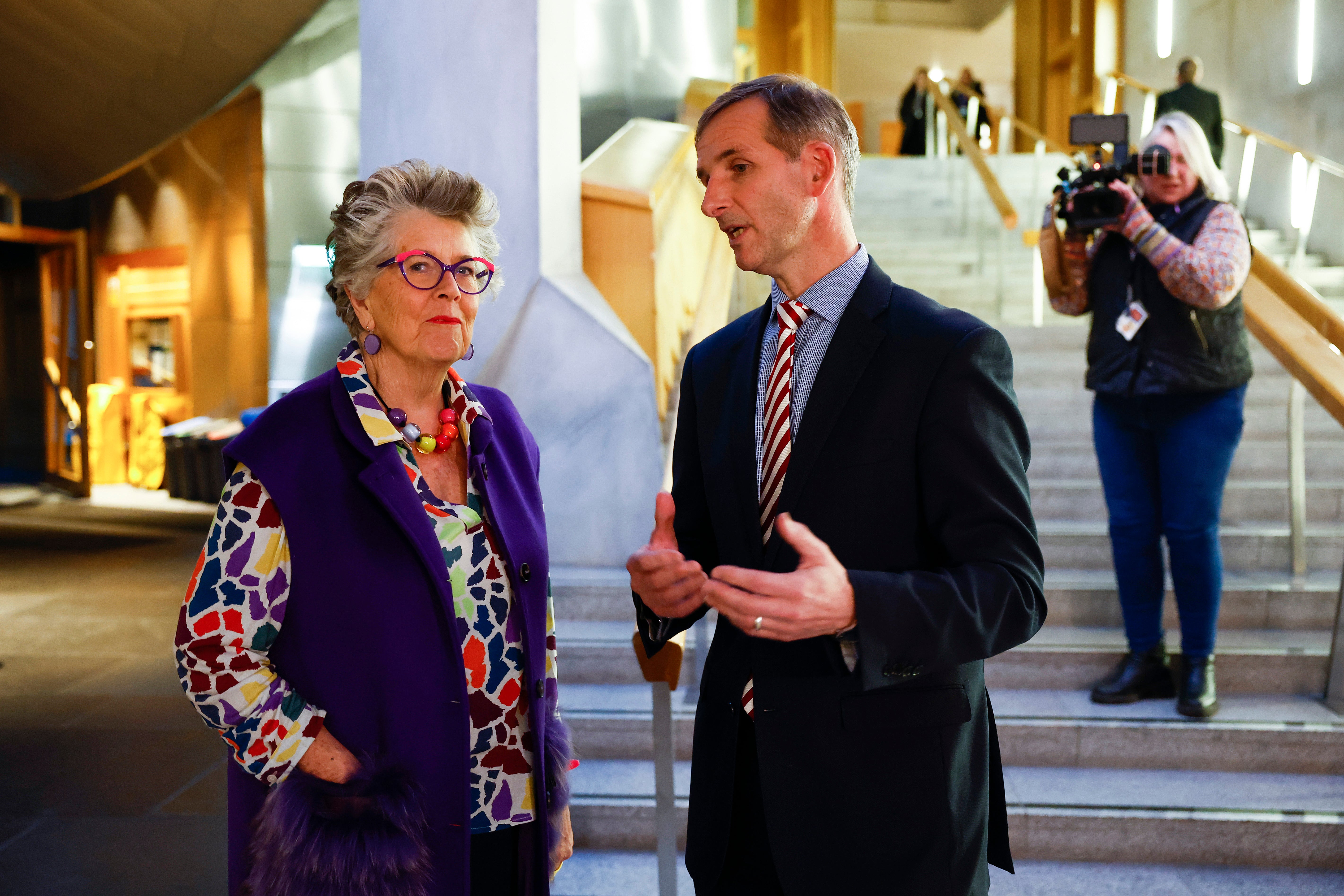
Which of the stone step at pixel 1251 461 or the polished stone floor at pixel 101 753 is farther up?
the stone step at pixel 1251 461

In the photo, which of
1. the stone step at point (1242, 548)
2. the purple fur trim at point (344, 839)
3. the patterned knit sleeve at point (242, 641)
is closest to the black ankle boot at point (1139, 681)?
the stone step at point (1242, 548)

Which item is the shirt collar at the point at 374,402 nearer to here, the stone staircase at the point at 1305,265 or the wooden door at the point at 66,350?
the stone staircase at the point at 1305,265

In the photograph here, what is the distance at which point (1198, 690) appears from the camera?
301cm

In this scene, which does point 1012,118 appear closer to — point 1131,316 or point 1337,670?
point 1131,316

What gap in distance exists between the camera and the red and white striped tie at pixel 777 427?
4.35 feet

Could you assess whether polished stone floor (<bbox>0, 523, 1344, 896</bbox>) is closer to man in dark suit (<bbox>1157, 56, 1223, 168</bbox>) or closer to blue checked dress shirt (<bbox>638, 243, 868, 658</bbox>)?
blue checked dress shirt (<bbox>638, 243, 868, 658</bbox>)

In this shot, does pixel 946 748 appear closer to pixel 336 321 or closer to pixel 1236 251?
pixel 1236 251

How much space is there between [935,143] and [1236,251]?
12043 mm

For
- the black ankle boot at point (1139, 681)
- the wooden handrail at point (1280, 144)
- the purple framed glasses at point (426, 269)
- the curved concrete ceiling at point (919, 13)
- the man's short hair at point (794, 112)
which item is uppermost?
the curved concrete ceiling at point (919, 13)

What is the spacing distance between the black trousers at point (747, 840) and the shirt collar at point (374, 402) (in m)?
0.63

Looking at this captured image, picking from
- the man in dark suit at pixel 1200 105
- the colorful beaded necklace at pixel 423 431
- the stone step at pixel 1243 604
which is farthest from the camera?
the man in dark suit at pixel 1200 105

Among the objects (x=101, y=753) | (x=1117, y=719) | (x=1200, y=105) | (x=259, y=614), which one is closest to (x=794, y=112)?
(x=259, y=614)

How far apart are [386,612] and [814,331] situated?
0.70 m

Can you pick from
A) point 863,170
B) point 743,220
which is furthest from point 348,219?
point 863,170
